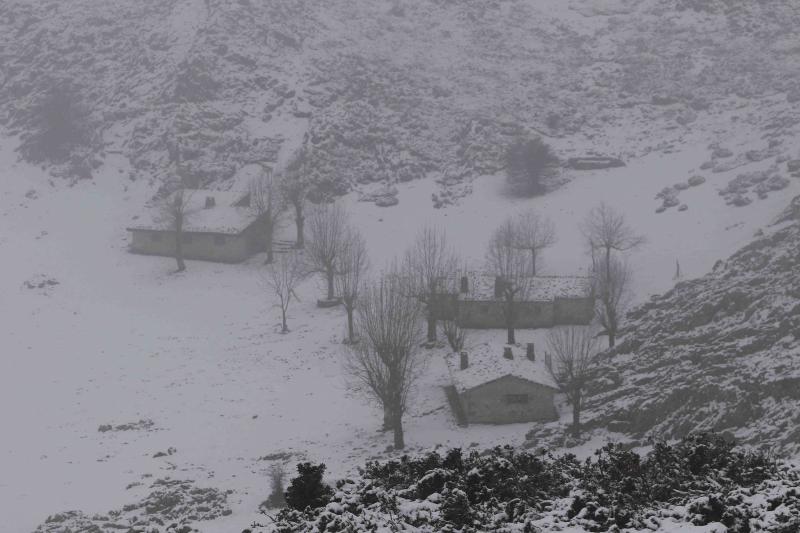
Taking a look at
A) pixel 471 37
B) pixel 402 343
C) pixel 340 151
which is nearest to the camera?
pixel 402 343

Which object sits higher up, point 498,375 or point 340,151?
point 340,151

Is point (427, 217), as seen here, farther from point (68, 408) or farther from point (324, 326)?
point (68, 408)

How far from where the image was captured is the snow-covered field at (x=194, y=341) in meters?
42.9

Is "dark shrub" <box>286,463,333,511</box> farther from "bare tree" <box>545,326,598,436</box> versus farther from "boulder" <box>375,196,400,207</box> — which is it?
"boulder" <box>375,196,400,207</box>

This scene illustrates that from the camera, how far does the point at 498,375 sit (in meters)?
45.5

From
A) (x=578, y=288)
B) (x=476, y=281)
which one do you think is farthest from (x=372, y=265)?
(x=578, y=288)

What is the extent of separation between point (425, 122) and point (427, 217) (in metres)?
17.4

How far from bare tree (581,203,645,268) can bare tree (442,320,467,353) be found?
37.8 ft

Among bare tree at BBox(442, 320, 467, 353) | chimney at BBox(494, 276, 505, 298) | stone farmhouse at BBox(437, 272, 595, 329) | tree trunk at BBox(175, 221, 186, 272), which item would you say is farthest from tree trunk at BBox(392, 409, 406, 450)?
tree trunk at BBox(175, 221, 186, 272)

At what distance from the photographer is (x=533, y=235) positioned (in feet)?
211

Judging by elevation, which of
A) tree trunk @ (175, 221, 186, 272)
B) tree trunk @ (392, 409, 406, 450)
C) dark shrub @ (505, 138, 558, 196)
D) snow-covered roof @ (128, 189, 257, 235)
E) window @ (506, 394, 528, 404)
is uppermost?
dark shrub @ (505, 138, 558, 196)

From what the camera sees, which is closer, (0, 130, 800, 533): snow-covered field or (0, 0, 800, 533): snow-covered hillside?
(0, 130, 800, 533): snow-covered field

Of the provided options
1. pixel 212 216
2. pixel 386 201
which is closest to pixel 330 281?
pixel 212 216

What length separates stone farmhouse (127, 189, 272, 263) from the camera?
232ft
